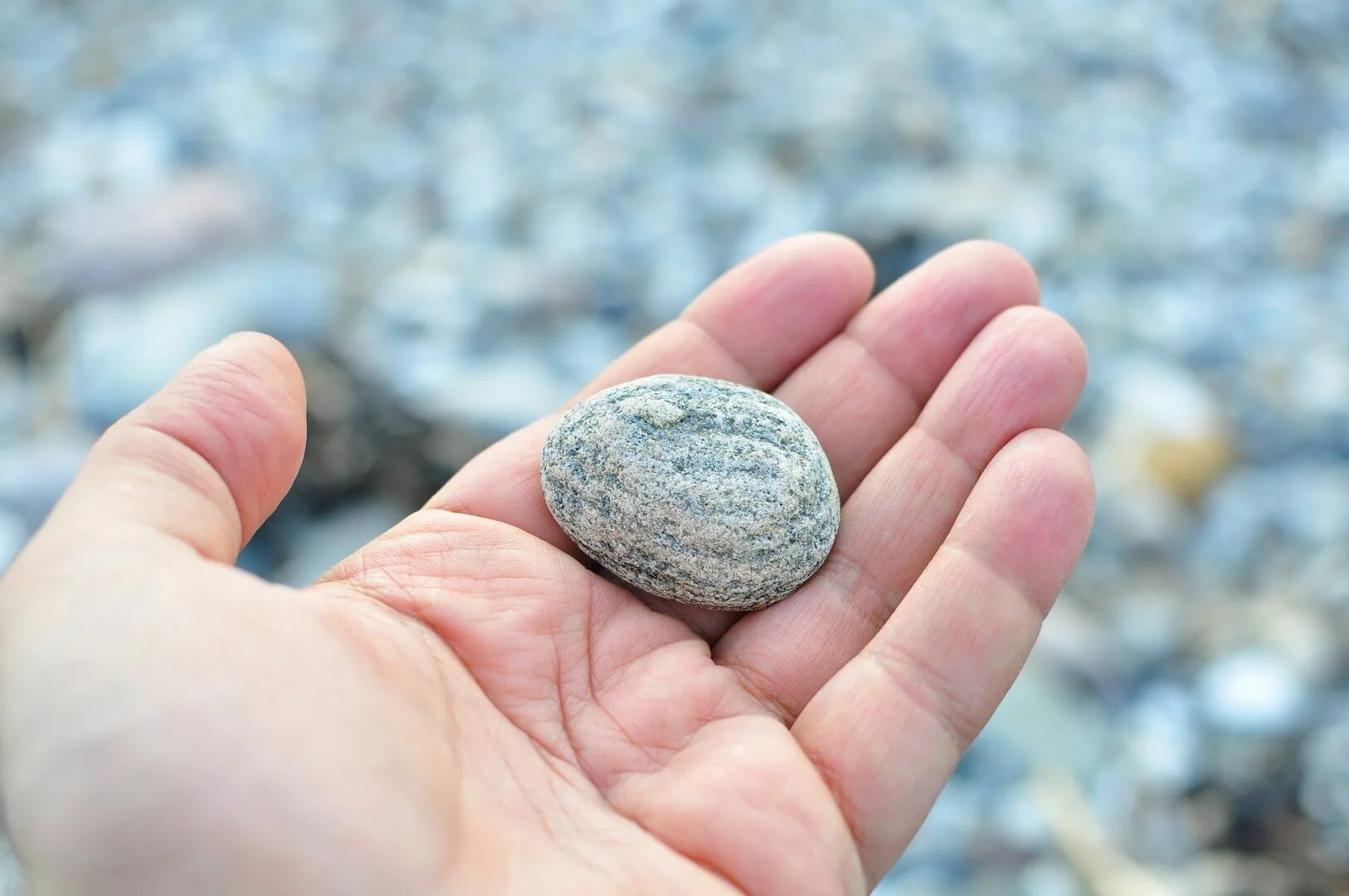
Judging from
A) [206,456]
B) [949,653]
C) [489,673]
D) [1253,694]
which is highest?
[206,456]

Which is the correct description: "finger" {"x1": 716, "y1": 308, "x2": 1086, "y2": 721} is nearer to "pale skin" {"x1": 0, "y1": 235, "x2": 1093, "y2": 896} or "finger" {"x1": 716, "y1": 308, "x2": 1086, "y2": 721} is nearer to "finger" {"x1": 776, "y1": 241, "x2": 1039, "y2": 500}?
"pale skin" {"x1": 0, "y1": 235, "x2": 1093, "y2": 896}

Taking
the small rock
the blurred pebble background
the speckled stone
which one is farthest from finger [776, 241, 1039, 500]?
the small rock

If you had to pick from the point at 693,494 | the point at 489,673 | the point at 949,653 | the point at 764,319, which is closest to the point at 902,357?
the point at 764,319

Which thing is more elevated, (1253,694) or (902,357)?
(902,357)

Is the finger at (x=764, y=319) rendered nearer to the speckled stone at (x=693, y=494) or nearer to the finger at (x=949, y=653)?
the speckled stone at (x=693, y=494)

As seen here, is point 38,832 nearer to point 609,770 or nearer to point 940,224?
point 609,770

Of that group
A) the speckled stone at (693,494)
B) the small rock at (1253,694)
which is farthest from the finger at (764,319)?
the small rock at (1253,694)

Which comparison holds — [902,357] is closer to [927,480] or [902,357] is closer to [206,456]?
[927,480]
